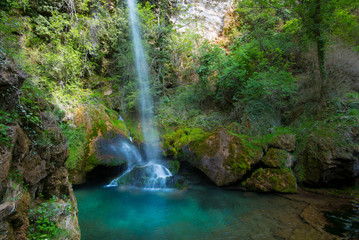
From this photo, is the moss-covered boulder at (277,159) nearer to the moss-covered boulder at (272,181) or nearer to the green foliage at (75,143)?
the moss-covered boulder at (272,181)

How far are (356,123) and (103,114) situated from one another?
420 inches

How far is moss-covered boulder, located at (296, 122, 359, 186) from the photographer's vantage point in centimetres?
599

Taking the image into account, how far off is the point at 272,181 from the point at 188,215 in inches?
132

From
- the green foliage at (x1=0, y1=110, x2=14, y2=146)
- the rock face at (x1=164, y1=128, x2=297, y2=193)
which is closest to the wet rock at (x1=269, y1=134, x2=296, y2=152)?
the rock face at (x1=164, y1=128, x2=297, y2=193)

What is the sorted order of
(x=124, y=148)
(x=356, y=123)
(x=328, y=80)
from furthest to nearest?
1. (x=124, y=148)
2. (x=328, y=80)
3. (x=356, y=123)

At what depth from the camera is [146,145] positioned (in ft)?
34.1

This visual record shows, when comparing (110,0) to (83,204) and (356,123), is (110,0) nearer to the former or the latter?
(83,204)

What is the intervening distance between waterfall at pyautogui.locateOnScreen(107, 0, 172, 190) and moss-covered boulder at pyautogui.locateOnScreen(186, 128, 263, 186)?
70.1 inches

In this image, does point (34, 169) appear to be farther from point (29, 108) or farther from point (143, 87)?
point (143, 87)

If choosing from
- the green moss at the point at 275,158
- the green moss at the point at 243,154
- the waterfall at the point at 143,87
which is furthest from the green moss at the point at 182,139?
the green moss at the point at 275,158

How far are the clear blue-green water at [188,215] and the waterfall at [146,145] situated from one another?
34.7 inches

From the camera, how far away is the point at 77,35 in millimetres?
9594

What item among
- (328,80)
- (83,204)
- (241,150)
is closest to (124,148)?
(83,204)

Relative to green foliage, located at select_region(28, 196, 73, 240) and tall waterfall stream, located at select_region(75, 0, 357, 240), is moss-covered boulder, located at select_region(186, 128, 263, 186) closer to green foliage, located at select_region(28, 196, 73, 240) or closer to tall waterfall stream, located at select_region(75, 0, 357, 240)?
tall waterfall stream, located at select_region(75, 0, 357, 240)
